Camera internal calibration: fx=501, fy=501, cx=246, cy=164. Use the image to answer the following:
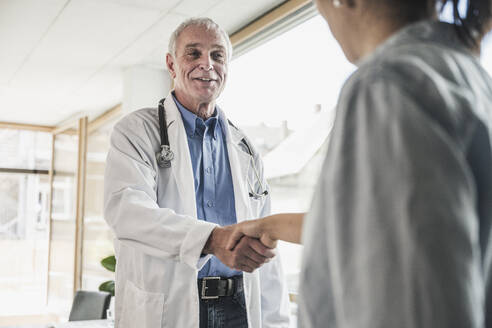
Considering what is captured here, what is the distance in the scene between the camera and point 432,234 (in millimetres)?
412

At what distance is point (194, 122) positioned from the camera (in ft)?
5.63

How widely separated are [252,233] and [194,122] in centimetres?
59

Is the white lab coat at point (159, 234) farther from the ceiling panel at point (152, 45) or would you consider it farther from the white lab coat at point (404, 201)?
the ceiling panel at point (152, 45)

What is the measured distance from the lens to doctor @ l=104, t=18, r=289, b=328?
1344 mm

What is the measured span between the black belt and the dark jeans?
2 cm

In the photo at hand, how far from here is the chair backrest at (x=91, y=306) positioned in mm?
3443

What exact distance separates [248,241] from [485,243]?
0.83 meters

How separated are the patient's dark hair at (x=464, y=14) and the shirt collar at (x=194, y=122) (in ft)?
3.87

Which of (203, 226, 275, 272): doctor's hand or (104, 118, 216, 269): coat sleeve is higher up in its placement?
(104, 118, 216, 269): coat sleeve

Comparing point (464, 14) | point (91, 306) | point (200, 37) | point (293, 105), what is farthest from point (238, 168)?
point (91, 306)

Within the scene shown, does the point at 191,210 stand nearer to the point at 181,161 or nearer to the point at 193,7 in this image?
the point at 181,161

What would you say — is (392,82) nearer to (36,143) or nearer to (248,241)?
(248,241)

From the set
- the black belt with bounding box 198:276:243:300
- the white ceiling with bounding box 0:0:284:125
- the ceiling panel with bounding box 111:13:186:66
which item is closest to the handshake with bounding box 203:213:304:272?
the black belt with bounding box 198:276:243:300

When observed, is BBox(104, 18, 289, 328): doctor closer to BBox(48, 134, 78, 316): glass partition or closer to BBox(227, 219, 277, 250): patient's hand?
BBox(227, 219, 277, 250): patient's hand
